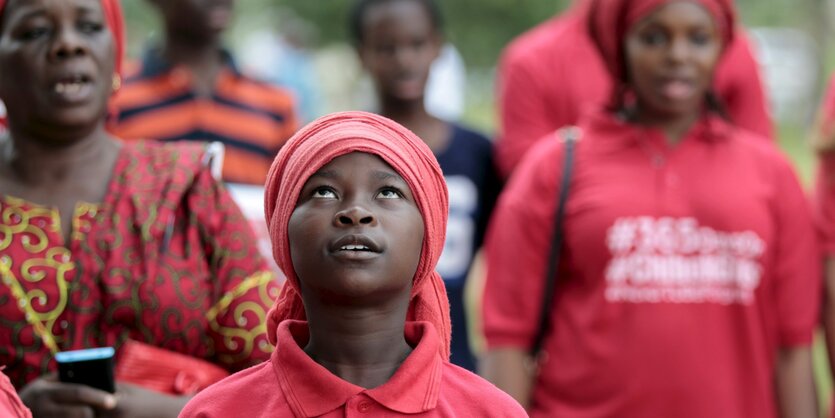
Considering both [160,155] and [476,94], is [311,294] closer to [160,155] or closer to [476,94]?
[160,155]

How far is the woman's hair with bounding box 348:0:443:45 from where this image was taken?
664 centimetres

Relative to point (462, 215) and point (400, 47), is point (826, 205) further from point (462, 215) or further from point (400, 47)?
point (400, 47)

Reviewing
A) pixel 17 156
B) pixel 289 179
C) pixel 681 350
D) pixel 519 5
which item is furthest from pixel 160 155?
pixel 519 5

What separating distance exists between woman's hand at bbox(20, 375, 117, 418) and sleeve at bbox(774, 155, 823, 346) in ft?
7.34

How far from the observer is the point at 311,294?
328 centimetres

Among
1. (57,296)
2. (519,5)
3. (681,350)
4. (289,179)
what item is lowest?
(681,350)

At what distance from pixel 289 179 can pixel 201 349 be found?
90 cm

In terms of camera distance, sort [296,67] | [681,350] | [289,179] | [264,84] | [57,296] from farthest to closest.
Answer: [296,67] → [264,84] → [681,350] → [57,296] → [289,179]

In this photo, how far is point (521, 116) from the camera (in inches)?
240

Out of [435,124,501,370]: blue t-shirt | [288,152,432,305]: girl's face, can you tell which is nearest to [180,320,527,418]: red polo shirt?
[288,152,432,305]: girl's face

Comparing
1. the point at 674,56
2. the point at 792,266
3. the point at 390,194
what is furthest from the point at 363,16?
the point at 390,194

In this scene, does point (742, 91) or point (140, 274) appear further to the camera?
point (742, 91)

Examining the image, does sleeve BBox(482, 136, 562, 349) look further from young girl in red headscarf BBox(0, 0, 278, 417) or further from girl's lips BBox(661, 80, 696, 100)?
young girl in red headscarf BBox(0, 0, 278, 417)

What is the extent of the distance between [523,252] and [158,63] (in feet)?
7.53
